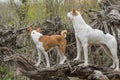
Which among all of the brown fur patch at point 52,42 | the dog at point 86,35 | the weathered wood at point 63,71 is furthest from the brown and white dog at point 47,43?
the dog at point 86,35

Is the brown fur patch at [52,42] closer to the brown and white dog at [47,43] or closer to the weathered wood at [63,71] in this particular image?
the brown and white dog at [47,43]

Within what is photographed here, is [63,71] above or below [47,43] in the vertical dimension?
below

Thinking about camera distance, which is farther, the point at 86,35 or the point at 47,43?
the point at 47,43

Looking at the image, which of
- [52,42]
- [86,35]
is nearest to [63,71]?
[52,42]

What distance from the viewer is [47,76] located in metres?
4.95

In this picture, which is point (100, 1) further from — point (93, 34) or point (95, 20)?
point (93, 34)

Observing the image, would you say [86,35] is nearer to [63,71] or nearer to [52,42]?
[52,42]

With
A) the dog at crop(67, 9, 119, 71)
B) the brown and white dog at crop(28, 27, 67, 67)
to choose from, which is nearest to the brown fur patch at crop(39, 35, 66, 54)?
the brown and white dog at crop(28, 27, 67, 67)

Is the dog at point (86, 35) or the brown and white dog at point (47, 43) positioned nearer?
the dog at point (86, 35)

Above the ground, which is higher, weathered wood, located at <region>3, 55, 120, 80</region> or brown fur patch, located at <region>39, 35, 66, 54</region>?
brown fur patch, located at <region>39, 35, 66, 54</region>

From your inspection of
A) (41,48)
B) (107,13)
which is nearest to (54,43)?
(41,48)

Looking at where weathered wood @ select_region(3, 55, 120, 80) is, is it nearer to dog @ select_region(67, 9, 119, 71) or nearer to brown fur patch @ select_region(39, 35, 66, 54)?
dog @ select_region(67, 9, 119, 71)

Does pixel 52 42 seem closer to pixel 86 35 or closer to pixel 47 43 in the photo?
pixel 47 43

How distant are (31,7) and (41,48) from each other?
7.28 m
